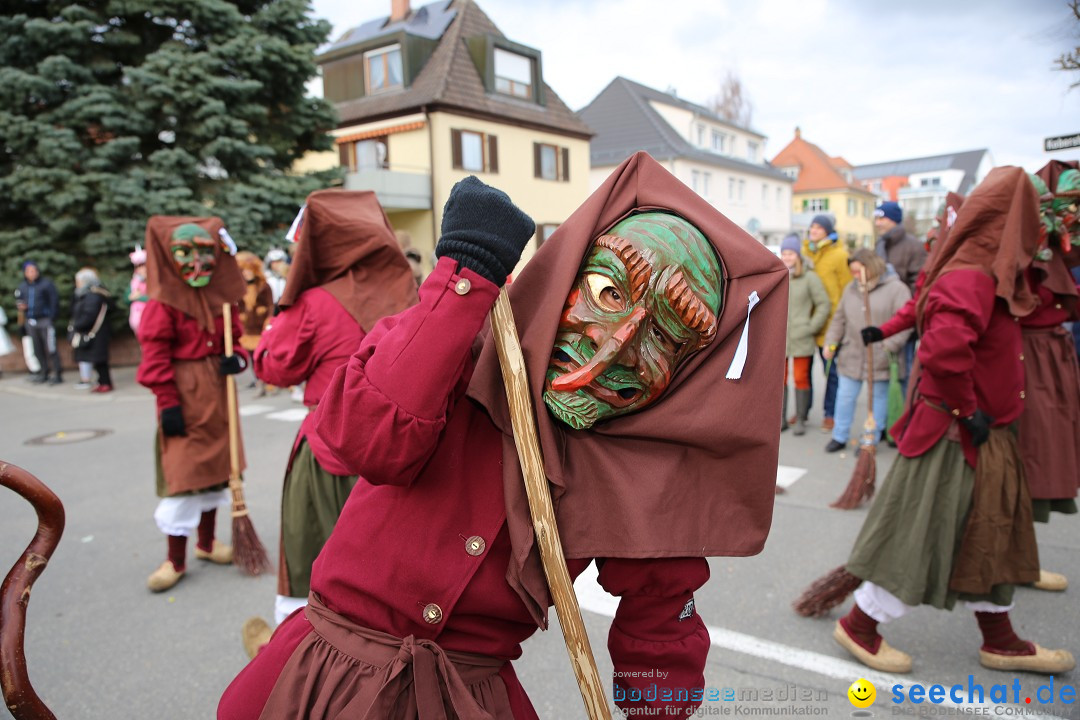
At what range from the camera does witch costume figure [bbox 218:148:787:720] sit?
1.27 m

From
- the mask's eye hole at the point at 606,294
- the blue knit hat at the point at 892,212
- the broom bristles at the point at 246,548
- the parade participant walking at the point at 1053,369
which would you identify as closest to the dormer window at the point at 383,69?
the blue knit hat at the point at 892,212

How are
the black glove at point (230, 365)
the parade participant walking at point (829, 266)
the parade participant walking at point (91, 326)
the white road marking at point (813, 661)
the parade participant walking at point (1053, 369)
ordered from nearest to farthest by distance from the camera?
the white road marking at point (813, 661)
the parade participant walking at point (1053, 369)
the black glove at point (230, 365)
the parade participant walking at point (829, 266)
the parade participant walking at point (91, 326)

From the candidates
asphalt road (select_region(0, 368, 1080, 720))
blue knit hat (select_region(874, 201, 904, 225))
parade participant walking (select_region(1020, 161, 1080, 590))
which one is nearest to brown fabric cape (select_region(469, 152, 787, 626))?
asphalt road (select_region(0, 368, 1080, 720))

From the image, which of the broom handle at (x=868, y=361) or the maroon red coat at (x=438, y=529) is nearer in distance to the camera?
the maroon red coat at (x=438, y=529)

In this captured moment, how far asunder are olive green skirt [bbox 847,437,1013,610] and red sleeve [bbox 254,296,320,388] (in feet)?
8.59

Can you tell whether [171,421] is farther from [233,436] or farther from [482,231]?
[482,231]

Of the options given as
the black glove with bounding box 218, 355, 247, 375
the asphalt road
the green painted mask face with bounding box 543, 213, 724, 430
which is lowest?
the asphalt road

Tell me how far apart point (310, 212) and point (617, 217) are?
194 centimetres

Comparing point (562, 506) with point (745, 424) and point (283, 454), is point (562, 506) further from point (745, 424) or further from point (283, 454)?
point (283, 454)

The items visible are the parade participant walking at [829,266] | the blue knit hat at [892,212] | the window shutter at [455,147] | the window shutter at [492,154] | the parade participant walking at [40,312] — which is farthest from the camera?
the window shutter at [492,154]

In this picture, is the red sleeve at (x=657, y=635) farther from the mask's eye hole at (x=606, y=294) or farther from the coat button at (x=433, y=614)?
the mask's eye hole at (x=606, y=294)

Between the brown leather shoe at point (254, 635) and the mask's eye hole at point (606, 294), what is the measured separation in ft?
6.40

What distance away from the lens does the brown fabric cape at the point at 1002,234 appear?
2.90 meters

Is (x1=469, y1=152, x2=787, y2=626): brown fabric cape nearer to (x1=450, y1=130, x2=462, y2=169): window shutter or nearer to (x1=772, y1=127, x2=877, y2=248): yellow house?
(x1=450, y1=130, x2=462, y2=169): window shutter
